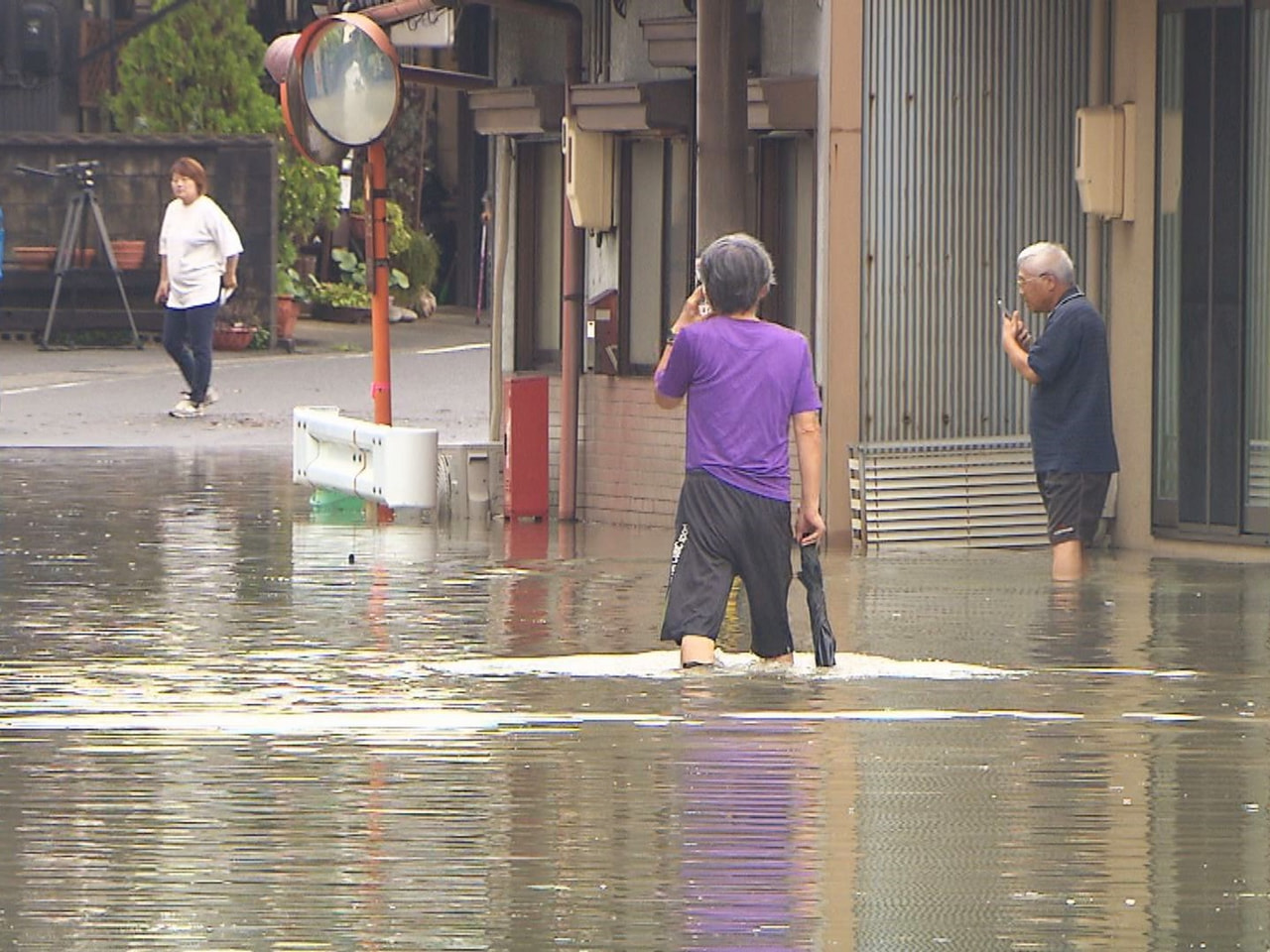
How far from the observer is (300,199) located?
106ft

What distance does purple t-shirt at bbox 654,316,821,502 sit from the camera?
33.1ft

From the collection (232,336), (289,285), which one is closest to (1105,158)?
(232,336)

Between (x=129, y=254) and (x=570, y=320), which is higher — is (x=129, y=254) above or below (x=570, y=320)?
above

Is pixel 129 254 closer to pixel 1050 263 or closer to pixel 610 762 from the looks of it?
pixel 1050 263

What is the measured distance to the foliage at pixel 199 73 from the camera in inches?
1260

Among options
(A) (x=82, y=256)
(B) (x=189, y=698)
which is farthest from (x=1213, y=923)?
(A) (x=82, y=256)

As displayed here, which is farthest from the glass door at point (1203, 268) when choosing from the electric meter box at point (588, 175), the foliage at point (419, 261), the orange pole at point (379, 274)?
the foliage at point (419, 261)

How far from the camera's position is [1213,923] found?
6574 millimetres

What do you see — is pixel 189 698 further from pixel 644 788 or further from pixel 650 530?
pixel 650 530

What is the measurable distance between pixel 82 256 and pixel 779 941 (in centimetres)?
2479

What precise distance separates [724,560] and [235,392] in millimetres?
15938

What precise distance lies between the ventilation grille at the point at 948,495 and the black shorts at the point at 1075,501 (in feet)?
4.67

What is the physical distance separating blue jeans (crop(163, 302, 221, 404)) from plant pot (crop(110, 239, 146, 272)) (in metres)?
7.81

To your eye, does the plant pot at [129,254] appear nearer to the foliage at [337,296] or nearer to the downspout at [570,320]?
the foliage at [337,296]
